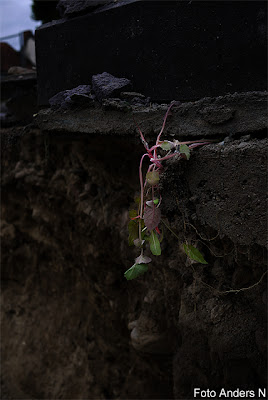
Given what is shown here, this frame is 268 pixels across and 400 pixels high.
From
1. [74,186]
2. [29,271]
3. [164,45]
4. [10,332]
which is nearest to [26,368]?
[10,332]

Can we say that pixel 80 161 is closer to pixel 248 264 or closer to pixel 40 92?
pixel 40 92

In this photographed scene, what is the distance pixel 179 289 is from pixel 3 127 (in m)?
1.59

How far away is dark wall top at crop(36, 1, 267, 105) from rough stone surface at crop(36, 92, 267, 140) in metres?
0.11

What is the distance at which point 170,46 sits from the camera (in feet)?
4.80

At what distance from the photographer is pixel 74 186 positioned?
6.95ft


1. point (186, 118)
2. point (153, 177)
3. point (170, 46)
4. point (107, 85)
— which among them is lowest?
point (153, 177)

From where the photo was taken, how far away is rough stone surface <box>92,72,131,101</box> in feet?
5.10

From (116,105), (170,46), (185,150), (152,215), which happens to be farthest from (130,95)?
(152,215)

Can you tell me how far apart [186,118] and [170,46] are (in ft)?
0.99

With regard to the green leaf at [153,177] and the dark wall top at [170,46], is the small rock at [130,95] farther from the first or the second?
the green leaf at [153,177]

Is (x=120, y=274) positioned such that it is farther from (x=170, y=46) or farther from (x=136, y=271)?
(x=170, y=46)

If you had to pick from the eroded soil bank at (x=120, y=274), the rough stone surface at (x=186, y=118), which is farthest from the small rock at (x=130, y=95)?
the eroded soil bank at (x=120, y=274)

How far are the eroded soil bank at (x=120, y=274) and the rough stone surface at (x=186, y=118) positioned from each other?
3 centimetres

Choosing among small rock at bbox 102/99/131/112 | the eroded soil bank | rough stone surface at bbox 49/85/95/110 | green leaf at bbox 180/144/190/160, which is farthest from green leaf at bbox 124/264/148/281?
rough stone surface at bbox 49/85/95/110
